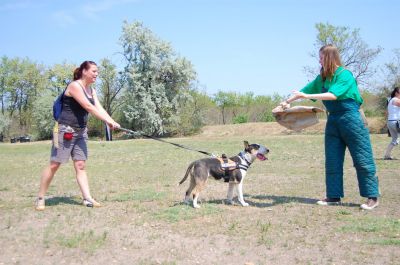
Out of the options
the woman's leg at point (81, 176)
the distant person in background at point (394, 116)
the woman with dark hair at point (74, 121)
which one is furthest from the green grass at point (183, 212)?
the distant person in background at point (394, 116)

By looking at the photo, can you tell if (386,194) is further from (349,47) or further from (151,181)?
(349,47)

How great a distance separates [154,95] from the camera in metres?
46.5

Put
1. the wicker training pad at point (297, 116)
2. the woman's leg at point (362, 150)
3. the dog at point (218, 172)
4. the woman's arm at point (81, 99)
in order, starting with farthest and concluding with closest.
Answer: the wicker training pad at point (297, 116) < the dog at point (218, 172) < the woman's leg at point (362, 150) < the woman's arm at point (81, 99)

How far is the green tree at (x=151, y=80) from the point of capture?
45.9 meters

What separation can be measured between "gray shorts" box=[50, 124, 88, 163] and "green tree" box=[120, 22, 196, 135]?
37807 millimetres

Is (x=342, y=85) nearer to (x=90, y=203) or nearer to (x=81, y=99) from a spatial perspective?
(x=81, y=99)

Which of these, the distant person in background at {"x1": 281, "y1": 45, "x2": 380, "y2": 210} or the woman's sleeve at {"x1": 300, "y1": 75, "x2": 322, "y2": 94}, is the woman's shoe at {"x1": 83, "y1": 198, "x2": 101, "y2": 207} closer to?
the distant person in background at {"x1": 281, "y1": 45, "x2": 380, "y2": 210}

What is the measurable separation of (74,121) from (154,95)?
128 ft

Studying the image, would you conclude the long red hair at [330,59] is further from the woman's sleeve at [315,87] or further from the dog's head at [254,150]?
the dog's head at [254,150]

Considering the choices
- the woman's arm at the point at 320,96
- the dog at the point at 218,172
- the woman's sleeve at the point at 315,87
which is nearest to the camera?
the woman's arm at the point at 320,96

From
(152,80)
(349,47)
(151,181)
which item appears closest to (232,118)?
(152,80)

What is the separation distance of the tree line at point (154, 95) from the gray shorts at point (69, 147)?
3610 centimetres

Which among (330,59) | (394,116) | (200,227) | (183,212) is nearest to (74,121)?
(183,212)

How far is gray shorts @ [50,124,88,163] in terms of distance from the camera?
24.8 feet
